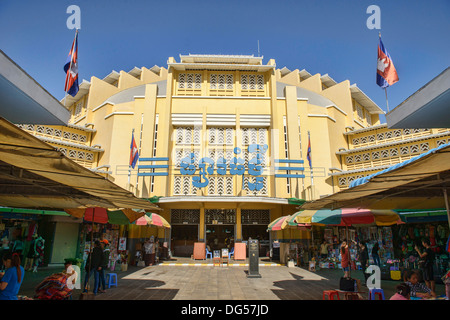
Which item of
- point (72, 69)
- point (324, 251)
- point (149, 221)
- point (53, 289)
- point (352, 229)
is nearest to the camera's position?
point (53, 289)

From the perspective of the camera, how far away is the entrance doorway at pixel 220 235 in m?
21.3

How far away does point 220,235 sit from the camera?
21.5m

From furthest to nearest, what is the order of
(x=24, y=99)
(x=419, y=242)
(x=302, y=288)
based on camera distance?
(x=419, y=242), (x=302, y=288), (x=24, y=99)

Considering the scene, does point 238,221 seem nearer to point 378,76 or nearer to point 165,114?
point 165,114

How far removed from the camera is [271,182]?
20516mm

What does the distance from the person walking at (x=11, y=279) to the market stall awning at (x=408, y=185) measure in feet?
19.9

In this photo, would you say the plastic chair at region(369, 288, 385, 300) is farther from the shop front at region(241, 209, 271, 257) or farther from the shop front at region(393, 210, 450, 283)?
the shop front at region(241, 209, 271, 257)

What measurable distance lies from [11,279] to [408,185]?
738cm

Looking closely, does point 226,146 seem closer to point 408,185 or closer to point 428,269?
point 428,269

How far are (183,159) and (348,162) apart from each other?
13.3 m

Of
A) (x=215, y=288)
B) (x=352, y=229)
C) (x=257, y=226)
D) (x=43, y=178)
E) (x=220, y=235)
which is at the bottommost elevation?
(x=215, y=288)

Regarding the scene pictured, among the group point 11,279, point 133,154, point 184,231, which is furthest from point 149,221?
point 184,231
